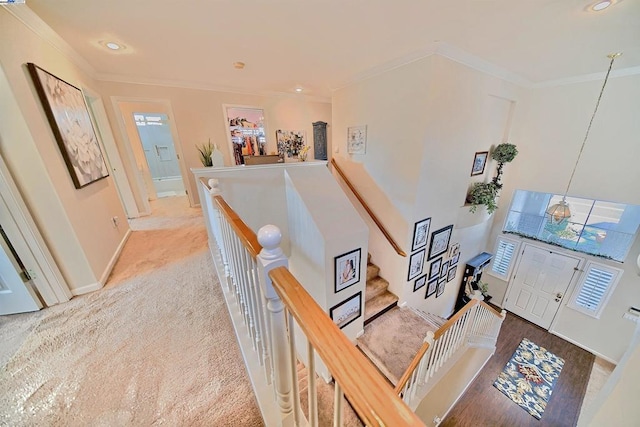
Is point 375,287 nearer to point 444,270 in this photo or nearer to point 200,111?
point 444,270

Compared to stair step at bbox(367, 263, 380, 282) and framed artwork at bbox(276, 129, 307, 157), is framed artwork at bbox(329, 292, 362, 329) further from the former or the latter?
framed artwork at bbox(276, 129, 307, 157)

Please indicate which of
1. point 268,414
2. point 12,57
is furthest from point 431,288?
point 12,57

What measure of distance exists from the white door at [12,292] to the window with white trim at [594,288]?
→ 23.9ft

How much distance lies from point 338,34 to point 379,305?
3.41 m

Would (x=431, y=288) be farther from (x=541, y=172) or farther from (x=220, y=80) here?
(x=220, y=80)

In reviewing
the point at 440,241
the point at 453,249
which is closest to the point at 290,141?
the point at 440,241

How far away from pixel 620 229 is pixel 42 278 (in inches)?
285

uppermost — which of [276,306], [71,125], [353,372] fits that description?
[71,125]

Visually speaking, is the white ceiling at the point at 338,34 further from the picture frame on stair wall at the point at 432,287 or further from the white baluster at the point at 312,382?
the picture frame on stair wall at the point at 432,287

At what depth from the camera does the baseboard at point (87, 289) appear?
1.80 meters

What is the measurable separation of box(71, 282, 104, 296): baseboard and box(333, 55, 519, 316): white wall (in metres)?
3.30

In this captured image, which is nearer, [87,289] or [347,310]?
[87,289]

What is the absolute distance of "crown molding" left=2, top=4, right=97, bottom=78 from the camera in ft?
4.97

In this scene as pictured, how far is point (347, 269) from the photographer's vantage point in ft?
7.84
